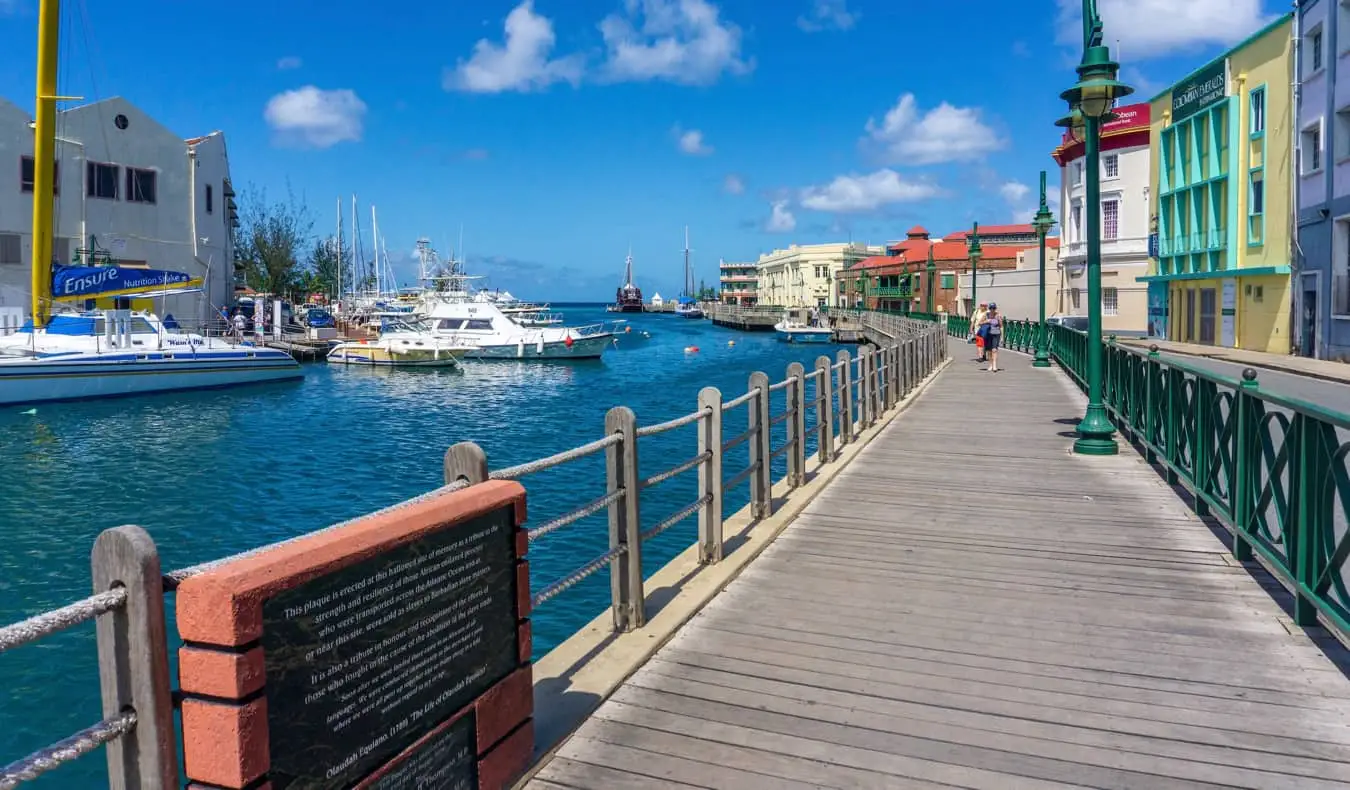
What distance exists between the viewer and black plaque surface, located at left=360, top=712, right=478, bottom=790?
3.47 meters

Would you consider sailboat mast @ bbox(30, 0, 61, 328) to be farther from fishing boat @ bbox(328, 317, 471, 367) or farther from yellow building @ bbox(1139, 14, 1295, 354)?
yellow building @ bbox(1139, 14, 1295, 354)

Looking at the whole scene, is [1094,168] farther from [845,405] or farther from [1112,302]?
[1112,302]

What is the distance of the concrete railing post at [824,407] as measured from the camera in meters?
11.8

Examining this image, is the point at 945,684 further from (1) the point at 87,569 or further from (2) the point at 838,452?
(1) the point at 87,569

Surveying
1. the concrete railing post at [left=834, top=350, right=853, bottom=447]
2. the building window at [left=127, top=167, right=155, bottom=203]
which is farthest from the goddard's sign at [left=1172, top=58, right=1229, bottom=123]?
the building window at [left=127, top=167, right=155, bottom=203]

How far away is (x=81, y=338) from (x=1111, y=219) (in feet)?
154

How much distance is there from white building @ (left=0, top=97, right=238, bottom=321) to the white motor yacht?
12326mm

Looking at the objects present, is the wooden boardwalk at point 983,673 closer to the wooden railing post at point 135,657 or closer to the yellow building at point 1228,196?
the wooden railing post at point 135,657

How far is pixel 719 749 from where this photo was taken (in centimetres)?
455

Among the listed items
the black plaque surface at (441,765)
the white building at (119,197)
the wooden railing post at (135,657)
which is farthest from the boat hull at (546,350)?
the wooden railing post at (135,657)

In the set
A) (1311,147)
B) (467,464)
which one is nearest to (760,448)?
(467,464)

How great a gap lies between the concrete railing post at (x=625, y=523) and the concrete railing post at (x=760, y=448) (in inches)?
113

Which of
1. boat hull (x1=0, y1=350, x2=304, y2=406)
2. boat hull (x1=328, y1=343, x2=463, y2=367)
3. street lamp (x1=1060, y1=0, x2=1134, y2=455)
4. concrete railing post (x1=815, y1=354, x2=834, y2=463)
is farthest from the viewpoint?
boat hull (x1=328, y1=343, x2=463, y2=367)

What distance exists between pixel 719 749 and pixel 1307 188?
34928 mm
